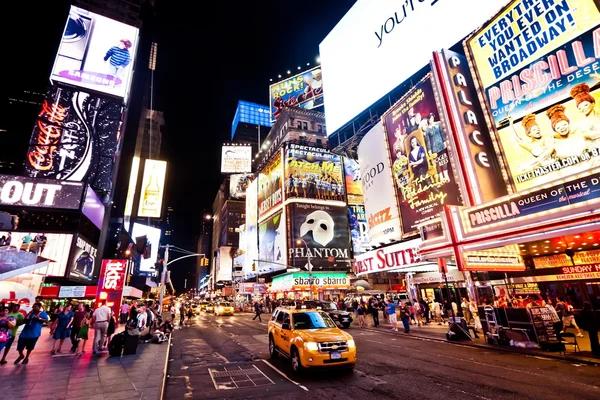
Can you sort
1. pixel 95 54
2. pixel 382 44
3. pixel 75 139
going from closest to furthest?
pixel 382 44 < pixel 75 139 < pixel 95 54

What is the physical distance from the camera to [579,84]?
13188mm

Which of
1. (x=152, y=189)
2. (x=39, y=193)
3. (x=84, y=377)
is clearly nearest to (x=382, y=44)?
(x=84, y=377)

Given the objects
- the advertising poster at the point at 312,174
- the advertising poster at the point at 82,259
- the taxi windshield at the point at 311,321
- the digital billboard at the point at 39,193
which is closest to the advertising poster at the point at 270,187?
the advertising poster at the point at 312,174

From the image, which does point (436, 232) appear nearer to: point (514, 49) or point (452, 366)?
point (452, 366)

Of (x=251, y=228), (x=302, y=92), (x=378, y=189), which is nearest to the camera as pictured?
(x=378, y=189)

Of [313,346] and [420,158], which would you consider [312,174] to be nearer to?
[420,158]

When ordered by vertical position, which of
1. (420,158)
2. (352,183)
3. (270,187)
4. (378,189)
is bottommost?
(378,189)

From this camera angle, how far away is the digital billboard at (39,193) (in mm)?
26750

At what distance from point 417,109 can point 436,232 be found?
11.3 meters

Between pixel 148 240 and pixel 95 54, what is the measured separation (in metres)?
39.2

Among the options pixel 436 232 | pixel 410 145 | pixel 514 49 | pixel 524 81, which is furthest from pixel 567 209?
pixel 410 145

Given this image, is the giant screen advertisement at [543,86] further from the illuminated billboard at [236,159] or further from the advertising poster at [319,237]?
the illuminated billboard at [236,159]

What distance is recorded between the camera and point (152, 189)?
62.3 m

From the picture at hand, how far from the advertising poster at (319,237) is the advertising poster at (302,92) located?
29200 mm
